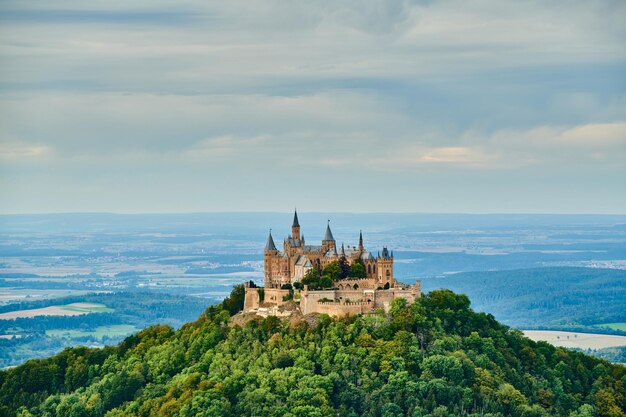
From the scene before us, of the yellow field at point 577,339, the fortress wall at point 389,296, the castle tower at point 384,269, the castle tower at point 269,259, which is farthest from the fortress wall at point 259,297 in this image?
the yellow field at point 577,339

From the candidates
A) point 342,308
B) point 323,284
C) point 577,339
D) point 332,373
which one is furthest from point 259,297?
point 577,339

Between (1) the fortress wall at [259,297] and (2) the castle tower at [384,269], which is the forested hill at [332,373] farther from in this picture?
(2) the castle tower at [384,269]

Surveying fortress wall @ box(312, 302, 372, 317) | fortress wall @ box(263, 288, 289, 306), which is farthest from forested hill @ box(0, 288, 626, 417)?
fortress wall @ box(263, 288, 289, 306)

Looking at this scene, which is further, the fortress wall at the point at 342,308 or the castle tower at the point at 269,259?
the castle tower at the point at 269,259

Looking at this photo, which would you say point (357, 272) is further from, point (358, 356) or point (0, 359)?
point (0, 359)

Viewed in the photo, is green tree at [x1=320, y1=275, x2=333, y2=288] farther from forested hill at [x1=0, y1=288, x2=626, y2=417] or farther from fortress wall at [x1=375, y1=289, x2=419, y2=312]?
fortress wall at [x1=375, y1=289, x2=419, y2=312]
